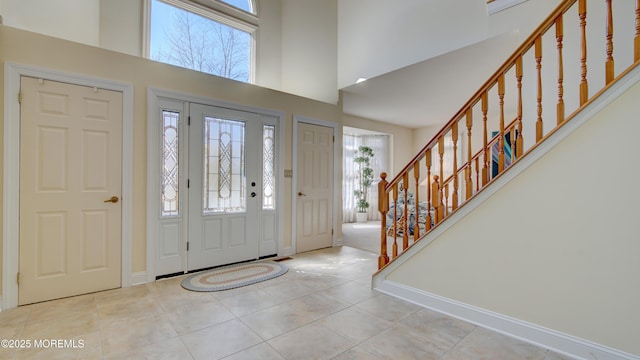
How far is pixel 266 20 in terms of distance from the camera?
5.13 m

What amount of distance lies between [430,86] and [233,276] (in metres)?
4.07

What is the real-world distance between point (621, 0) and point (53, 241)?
531 cm

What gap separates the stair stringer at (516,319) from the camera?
5.64 ft

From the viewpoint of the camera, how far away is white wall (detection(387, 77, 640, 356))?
168 cm

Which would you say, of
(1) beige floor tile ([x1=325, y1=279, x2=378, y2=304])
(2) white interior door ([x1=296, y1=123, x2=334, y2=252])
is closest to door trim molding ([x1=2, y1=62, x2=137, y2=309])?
(1) beige floor tile ([x1=325, y1=279, x2=378, y2=304])

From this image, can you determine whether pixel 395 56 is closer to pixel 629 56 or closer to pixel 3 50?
pixel 629 56

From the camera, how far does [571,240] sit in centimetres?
185

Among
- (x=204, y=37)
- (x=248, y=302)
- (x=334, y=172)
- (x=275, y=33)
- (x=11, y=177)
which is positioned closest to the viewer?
(x=11, y=177)

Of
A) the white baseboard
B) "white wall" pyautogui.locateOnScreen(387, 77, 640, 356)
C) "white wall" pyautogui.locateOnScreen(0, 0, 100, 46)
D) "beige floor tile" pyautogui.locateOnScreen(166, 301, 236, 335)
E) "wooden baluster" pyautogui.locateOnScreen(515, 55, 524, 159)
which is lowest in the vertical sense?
"beige floor tile" pyautogui.locateOnScreen(166, 301, 236, 335)

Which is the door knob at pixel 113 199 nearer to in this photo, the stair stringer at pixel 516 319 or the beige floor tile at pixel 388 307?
the beige floor tile at pixel 388 307

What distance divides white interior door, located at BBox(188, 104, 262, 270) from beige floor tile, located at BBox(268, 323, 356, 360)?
190cm

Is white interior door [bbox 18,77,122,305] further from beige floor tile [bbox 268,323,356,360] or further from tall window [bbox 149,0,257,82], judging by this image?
beige floor tile [bbox 268,323,356,360]

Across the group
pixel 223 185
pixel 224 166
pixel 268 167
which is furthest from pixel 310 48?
pixel 223 185

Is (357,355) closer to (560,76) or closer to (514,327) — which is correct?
(514,327)
